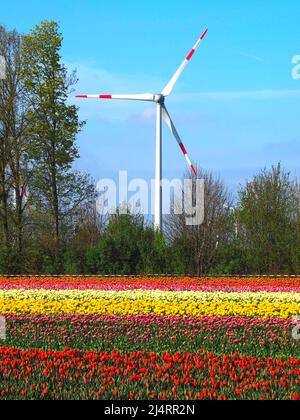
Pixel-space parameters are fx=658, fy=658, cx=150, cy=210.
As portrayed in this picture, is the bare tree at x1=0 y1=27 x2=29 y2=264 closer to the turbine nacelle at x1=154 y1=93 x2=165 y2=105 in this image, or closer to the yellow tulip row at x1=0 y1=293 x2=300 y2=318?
the turbine nacelle at x1=154 y1=93 x2=165 y2=105

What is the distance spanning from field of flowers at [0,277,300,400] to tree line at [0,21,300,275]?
32.4 feet

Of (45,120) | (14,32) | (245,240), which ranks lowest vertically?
(245,240)

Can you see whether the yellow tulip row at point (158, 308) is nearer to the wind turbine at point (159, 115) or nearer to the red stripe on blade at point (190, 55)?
the wind turbine at point (159, 115)

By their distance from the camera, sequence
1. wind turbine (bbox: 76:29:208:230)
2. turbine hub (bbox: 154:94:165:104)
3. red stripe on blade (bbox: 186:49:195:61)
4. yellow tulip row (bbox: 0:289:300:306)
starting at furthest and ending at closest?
1. turbine hub (bbox: 154:94:165:104)
2. red stripe on blade (bbox: 186:49:195:61)
3. wind turbine (bbox: 76:29:208:230)
4. yellow tulip row (bbox: 0:289:300:306)

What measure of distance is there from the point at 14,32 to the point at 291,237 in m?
17.3

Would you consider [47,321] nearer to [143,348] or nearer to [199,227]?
[143,348]

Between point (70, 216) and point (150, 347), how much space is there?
22438 millimetres

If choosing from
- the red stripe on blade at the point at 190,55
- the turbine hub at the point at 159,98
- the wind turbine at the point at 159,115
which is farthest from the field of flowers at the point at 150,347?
the red stripe on blade at the point at 190,55

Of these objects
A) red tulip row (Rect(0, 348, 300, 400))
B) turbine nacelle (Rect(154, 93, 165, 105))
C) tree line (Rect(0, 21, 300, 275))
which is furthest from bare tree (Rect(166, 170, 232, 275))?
red tulip row (Rect(0, 348, 300, 400))

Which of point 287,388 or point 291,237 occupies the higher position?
point 291,237

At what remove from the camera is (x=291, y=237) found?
29266mm

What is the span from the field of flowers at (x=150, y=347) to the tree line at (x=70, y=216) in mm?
9867

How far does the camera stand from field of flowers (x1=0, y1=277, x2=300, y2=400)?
7625mm

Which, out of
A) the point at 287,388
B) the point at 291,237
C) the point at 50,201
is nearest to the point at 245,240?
the point at 291,237
